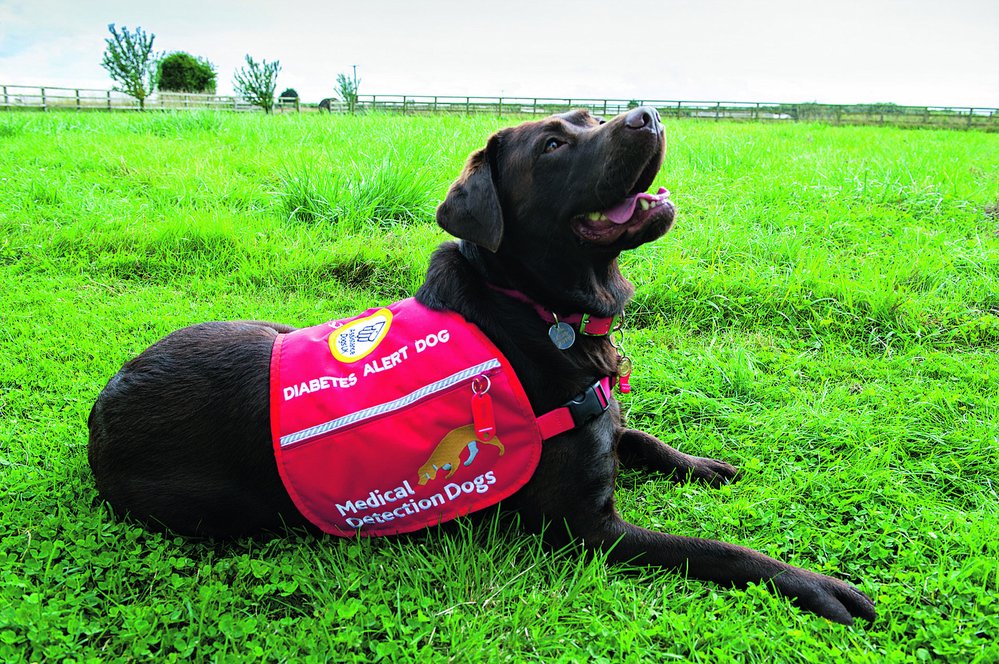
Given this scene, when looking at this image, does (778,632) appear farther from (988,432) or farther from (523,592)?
(988,432)

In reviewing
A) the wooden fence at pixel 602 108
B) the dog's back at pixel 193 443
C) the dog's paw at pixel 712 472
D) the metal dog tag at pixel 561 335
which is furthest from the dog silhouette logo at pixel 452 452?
the wooden fence at pixel 602 108

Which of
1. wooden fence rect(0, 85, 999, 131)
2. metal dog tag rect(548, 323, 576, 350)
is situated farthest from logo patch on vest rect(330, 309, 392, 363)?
wooden fence rect(0, 85, 999, 131)

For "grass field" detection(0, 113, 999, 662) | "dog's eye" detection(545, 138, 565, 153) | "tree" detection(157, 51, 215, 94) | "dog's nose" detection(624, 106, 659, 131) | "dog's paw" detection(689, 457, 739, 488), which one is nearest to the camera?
"grass field" detection(0, 113, 999, 662)

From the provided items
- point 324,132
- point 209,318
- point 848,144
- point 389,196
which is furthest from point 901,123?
point 209,318

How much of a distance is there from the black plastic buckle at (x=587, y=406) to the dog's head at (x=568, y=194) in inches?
18.2

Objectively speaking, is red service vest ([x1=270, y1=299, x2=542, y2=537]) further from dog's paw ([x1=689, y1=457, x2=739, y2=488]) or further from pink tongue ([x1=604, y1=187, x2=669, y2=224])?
dog's paw ([x1=689, y1=457, x2=739, y2=488])

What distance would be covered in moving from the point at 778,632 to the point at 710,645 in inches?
8.6

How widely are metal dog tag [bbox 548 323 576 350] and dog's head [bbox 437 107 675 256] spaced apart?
243 mm

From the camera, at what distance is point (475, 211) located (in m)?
2.28

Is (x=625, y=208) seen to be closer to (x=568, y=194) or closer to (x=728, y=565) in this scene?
(x=568, y=194)

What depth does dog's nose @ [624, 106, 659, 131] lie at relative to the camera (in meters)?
2.19

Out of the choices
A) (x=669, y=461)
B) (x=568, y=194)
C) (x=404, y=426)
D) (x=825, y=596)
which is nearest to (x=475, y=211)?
(x=568, y=194)

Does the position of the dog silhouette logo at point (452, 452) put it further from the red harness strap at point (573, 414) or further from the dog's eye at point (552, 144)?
the dog's eye at point (552, 144)

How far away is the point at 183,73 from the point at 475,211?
37.0 metres
